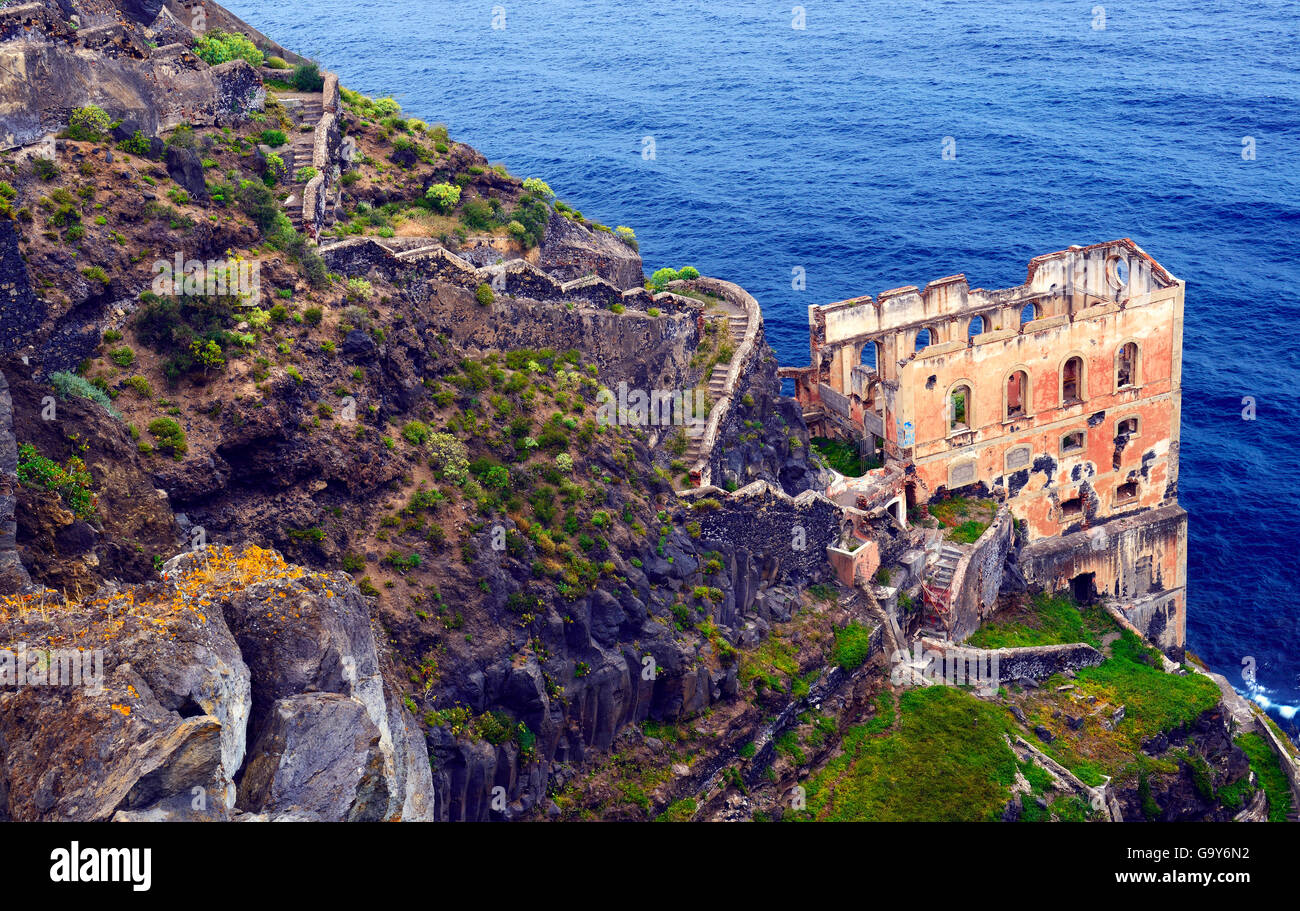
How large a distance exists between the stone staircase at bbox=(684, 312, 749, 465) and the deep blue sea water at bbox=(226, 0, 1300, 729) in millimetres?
31086

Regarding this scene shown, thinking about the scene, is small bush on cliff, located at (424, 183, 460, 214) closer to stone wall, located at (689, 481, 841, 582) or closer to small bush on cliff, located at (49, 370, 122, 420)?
stone wall, located at (689, 481, 841, 582)

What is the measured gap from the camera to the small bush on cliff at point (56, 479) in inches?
1387

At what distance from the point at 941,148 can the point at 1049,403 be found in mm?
62269

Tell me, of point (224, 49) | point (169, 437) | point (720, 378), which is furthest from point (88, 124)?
point (720, 378)

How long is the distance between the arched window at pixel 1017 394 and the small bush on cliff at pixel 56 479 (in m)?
51.2

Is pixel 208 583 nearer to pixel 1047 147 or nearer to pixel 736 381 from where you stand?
pixel 736 381

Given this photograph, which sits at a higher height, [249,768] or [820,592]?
[249,768]

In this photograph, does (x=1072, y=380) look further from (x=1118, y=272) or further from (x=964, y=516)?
(x=964, y=516)

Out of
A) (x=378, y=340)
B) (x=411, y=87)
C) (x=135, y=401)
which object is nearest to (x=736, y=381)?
(x=378, y=340)

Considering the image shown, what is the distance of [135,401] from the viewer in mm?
43281

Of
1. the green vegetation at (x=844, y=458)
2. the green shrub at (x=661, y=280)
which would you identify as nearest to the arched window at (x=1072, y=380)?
the green vegetation at (x=844, y=458)

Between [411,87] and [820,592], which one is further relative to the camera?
[411,87]
